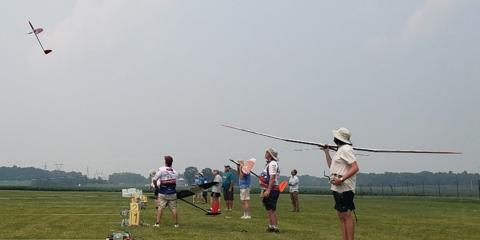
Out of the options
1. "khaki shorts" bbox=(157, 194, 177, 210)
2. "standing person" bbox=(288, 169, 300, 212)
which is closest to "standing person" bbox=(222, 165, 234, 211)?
"standing person" bbox=(288, 169, 300, 212)

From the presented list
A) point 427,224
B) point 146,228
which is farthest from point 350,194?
point 427,224

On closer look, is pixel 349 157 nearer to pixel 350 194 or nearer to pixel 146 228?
pixel 350 194

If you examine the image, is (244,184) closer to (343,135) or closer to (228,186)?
(228,186)

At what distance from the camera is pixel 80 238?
11.9m

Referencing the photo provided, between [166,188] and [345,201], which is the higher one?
[166,188]

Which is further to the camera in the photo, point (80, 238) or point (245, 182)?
point (245, 182)

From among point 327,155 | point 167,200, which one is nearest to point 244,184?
point 167,200

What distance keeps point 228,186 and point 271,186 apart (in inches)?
425

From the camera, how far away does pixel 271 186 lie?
14.2 m

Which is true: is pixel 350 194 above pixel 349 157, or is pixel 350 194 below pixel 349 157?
below

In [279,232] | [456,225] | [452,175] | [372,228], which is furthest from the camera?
[452,175]

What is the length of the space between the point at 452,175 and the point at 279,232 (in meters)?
175

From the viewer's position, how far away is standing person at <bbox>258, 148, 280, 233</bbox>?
14.0 m

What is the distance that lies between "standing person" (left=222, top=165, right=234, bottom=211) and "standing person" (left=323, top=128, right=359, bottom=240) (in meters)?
15.3
